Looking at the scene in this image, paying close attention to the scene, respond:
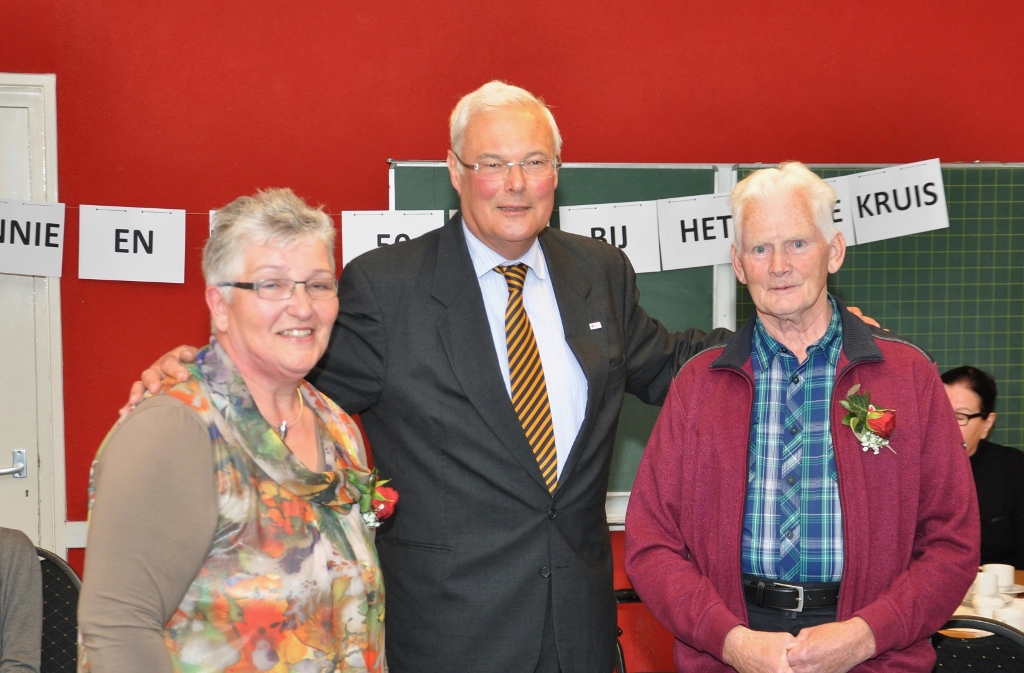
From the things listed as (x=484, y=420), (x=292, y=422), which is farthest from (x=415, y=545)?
(x=292, y=422)

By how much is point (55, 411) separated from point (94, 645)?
2790 mm

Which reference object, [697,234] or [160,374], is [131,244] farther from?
[160,374]

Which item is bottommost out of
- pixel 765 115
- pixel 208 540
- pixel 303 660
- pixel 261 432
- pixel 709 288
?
pixel 303 660

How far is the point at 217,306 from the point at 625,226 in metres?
2.63

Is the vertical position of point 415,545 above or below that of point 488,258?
below

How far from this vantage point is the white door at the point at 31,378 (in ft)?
13.0

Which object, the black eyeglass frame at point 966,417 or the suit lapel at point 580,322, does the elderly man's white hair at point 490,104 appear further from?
the black eyeglass frame at point 966,417

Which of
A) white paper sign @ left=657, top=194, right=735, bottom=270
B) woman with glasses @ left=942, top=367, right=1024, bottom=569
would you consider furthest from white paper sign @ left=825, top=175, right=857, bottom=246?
woman with glasses @ left=942, top=367, right=1024, bottom=569

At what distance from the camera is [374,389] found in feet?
7.59

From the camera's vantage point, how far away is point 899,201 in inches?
165

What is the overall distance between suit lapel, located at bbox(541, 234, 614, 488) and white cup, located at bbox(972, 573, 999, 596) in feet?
4.93

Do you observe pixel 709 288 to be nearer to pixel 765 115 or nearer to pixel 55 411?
pixel 765 115

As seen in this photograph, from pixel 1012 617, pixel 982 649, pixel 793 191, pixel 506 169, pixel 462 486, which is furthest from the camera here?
pixel 1012 617

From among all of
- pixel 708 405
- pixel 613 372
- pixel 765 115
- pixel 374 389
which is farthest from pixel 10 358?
pixel 765 115
